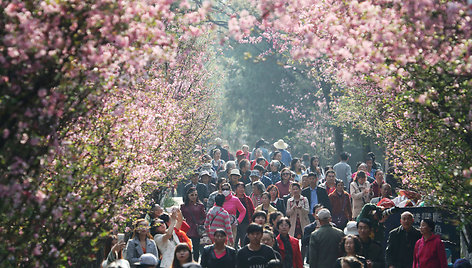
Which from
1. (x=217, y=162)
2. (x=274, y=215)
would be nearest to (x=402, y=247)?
(x=274, y=215)

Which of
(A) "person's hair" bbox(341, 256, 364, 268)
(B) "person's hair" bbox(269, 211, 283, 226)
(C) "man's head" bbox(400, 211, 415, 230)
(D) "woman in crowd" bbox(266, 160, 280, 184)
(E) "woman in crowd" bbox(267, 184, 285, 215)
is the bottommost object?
(A) "person's hair" bbox(341, 256, 364, 268)

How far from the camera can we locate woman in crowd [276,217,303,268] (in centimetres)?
1184

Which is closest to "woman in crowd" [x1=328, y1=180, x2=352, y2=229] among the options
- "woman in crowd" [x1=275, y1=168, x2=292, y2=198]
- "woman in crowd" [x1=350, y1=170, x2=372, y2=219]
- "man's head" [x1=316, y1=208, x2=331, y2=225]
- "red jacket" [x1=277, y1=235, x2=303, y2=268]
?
"woman in crowd" [x1=350, y1=170, x2=372, y2=219]

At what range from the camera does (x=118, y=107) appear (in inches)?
330

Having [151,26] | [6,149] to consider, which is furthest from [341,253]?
[6,149]

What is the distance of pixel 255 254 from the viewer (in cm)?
1000

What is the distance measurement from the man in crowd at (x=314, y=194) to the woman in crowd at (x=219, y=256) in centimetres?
663

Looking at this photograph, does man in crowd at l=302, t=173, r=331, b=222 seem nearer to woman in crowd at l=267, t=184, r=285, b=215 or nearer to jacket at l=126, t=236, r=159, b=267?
woman in crowd at l=267, t=184, r=285, b=215

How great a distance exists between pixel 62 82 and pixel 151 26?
1238mm

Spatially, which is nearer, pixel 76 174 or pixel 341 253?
pixel 76 174

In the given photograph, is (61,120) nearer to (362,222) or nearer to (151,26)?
(151,26)

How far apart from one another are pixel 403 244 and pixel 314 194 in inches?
215

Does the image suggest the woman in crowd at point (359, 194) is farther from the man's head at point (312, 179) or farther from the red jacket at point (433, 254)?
the red jacket at point (433, 254)

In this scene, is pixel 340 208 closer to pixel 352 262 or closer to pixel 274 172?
pixel 274 172
